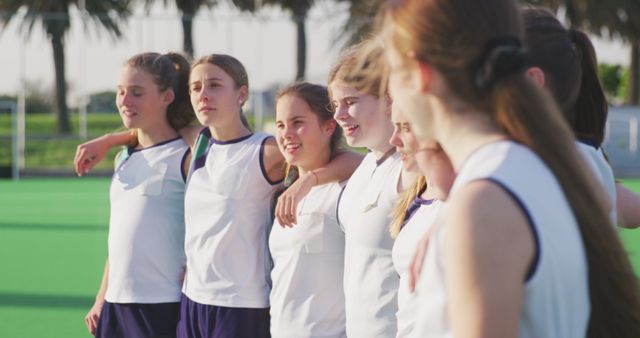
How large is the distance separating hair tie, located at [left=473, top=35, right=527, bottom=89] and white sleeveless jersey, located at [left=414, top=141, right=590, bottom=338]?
0.32ft

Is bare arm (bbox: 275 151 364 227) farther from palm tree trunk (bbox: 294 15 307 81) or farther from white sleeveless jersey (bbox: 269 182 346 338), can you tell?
palm tree trunk (bbox: 294 15 307 81)

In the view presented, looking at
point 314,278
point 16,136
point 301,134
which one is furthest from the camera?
point 16,136

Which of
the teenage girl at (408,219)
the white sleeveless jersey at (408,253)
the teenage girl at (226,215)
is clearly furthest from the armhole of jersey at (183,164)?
the white sleeveless jersey at (408,253)

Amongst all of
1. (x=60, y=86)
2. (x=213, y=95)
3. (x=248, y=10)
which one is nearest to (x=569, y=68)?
(x=213, y=95)

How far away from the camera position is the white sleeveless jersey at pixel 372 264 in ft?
10.0

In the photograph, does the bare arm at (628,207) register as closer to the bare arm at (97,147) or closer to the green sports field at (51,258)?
the green sports field at (51,258)

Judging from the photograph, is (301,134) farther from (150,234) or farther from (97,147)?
(97,147)

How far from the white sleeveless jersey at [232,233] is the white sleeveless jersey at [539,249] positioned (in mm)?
2245

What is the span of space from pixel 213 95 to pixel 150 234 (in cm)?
62

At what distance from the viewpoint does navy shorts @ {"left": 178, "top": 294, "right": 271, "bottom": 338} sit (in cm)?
374

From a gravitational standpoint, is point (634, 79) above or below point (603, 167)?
below

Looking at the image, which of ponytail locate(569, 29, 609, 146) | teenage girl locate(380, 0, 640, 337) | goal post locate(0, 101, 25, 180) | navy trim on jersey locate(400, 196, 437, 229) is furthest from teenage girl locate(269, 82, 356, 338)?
goal post locate(0, 101, 25, 180)

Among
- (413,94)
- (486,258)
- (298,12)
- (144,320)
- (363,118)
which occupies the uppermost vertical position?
(413,94)

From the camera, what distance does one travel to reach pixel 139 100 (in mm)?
4172
